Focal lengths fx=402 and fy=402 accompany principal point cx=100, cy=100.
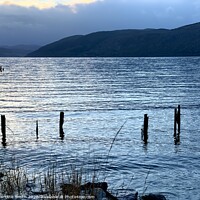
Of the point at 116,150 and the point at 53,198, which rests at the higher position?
the point at 53,198

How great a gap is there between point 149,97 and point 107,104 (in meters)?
14.3

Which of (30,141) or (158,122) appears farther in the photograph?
(158,122)

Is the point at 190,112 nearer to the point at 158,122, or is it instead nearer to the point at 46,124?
the point at 158,122

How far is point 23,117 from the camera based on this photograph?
57.1 metres

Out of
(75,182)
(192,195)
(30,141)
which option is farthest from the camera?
(30,141)

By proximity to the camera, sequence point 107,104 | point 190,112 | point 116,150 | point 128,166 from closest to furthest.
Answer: point 128,166 < point 116,150 < point 190,112 < point 107,104

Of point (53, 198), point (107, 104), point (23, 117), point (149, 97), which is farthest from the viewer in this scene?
point (149, 97)

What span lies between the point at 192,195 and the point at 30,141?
2145 cm

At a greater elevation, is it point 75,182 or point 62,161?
point 75,182

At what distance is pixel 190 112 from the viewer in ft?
200

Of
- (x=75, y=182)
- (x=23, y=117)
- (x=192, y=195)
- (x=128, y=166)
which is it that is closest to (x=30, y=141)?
(x=128, y=166)

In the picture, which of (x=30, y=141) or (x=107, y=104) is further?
(x=107, y=104)

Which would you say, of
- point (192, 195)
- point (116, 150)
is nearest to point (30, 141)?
point (116, 150)

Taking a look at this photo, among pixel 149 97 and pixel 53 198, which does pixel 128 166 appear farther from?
pixel 149 97
